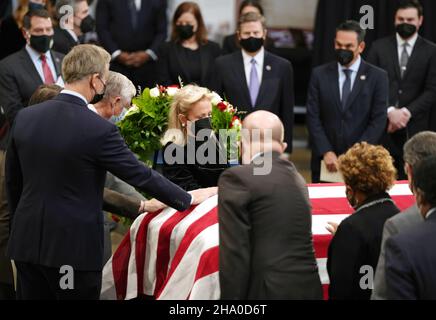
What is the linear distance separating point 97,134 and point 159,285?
1014 mm

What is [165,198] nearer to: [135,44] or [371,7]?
[135,44]

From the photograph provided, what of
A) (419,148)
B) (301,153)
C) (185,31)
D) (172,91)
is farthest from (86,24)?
(419,148)

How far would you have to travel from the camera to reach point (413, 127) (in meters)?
7.20

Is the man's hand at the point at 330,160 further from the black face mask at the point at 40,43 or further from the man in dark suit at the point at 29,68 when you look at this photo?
the black face mask at the point at 40,43

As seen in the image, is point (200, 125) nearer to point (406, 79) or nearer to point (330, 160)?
point (330, 160)

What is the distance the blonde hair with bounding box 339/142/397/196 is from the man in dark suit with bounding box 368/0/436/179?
326 centimetres

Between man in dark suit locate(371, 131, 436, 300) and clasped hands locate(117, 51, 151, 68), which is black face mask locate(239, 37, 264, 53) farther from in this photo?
man in dark suit locate(371, 131, 436, 300)

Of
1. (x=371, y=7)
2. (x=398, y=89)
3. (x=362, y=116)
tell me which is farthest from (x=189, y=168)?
(x=371, y=7)

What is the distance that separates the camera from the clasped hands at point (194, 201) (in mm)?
4488

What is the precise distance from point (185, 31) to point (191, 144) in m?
3.13

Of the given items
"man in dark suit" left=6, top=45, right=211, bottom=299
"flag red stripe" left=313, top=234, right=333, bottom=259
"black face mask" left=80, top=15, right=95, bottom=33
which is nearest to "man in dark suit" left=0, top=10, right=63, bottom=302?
"black face mask" left=80, top=15, right=95, bottom=33

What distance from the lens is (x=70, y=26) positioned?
766 cm

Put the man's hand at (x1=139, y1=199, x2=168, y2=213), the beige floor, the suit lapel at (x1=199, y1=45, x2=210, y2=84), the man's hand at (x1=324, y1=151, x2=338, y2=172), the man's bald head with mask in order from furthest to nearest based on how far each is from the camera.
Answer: the beige floor
the suit lapel at (x1=199, y1=45, x2=210, y2=84)
the man's hand at (x1=324, y1=151, x2=338, y2=172)
the man's hand at (x1=139, y1=199, x2=168, y2=213)
the man's bald head with mask

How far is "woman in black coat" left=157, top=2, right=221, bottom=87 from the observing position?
769 centimetres
